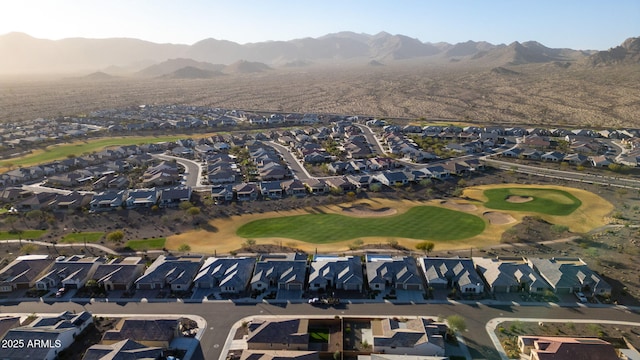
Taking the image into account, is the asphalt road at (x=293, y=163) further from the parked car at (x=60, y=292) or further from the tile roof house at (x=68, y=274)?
the parked car at (x=60, y=292)

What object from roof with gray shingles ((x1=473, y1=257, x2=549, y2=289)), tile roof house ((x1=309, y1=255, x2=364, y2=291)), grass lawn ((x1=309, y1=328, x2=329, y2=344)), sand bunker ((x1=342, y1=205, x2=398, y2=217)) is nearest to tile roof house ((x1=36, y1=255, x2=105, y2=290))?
tile roof house ((x1=309, y1=255, x2=364, y2=291))

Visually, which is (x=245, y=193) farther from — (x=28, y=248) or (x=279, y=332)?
(x=279, y=332)

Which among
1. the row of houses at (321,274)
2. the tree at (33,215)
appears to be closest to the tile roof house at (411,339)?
the row of houses at (321,274)

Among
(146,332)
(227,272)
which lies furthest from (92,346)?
(227,272)

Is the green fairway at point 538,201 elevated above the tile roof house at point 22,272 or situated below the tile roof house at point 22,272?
above

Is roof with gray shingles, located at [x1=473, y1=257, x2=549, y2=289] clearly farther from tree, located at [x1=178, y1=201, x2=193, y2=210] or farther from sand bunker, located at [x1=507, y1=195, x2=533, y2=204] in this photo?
tree, located at [x1=178, y1=201, x2=193, y2=210]
